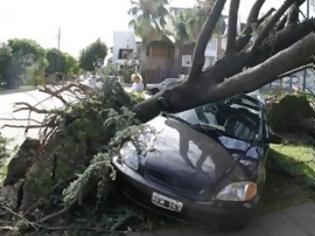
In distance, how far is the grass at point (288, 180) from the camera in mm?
6522

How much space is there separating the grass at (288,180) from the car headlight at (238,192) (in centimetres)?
112

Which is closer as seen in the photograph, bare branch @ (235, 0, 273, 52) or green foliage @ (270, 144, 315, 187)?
green foliage @ (270, 144, 315, 187)

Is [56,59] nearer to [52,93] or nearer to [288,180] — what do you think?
[52,93]

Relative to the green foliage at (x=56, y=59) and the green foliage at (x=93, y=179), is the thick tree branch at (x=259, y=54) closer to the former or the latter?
the green foliage at (x=93, y=179)

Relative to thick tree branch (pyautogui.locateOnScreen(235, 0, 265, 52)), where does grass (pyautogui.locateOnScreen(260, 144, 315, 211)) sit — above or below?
below

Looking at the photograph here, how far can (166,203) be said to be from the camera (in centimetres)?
502

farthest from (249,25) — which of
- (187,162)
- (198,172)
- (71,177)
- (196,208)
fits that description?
(196,208)

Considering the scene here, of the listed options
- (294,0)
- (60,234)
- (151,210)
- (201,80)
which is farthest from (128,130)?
(294,0)

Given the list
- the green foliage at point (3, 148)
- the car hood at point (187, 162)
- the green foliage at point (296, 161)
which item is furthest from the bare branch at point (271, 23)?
the green foliage at point (3, 148)

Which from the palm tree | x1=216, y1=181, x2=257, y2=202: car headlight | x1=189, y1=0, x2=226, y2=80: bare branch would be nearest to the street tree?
x1=189, y1=0, x2=226, y2=80: bare branch

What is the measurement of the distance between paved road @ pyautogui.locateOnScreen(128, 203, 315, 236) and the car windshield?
110 centimetres

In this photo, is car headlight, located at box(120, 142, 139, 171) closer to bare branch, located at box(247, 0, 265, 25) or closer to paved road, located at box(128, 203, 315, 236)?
paved road, located at box(128, 203, 315, 236)

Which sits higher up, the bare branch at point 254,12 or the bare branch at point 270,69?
the bare branch at point 254,12

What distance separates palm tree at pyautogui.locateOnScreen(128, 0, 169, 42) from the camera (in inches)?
2221
